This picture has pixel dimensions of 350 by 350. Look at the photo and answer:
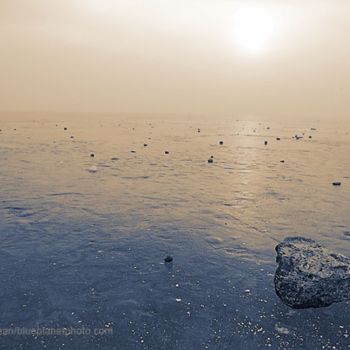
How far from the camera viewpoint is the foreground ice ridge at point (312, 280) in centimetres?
1005

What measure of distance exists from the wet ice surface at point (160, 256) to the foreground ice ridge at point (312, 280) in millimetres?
320

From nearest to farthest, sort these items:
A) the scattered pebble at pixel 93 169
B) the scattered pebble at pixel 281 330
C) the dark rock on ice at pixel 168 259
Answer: the scattered pebble at pixel 281 330, the dark rock on ice at pixel 168 259, the scattered pebble at pixel 93 169

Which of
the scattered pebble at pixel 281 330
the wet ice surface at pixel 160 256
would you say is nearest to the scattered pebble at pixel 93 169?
the wet ice surface at pixel 160 256

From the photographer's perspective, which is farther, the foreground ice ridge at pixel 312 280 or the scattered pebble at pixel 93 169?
the scattered pebble at pixel 93 169

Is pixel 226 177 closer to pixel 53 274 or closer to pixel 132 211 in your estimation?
pixel 132 211

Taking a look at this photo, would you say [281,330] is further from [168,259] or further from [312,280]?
[168,259]

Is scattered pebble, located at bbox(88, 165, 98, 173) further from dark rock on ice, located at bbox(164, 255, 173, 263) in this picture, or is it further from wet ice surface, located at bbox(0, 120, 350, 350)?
dark rock on ice, located at bbox(164, 255, 173, 263)

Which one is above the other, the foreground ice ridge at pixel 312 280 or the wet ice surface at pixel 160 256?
the foreground ice ridge at pixel 312 280

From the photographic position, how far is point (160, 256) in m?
13.5

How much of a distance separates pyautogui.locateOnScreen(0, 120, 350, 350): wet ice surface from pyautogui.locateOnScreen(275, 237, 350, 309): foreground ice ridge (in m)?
0.32

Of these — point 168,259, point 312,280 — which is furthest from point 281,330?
point 168,259

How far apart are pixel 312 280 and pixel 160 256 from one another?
18.3 ft

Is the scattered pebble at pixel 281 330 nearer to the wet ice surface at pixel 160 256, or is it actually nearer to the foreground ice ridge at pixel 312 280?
the wet ice surface at pixel 160 256

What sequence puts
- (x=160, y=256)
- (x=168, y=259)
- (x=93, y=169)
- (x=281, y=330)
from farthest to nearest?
(x=93, y=169), (x=160, y=256), (x=168, y=259), (x=281, y=330)
